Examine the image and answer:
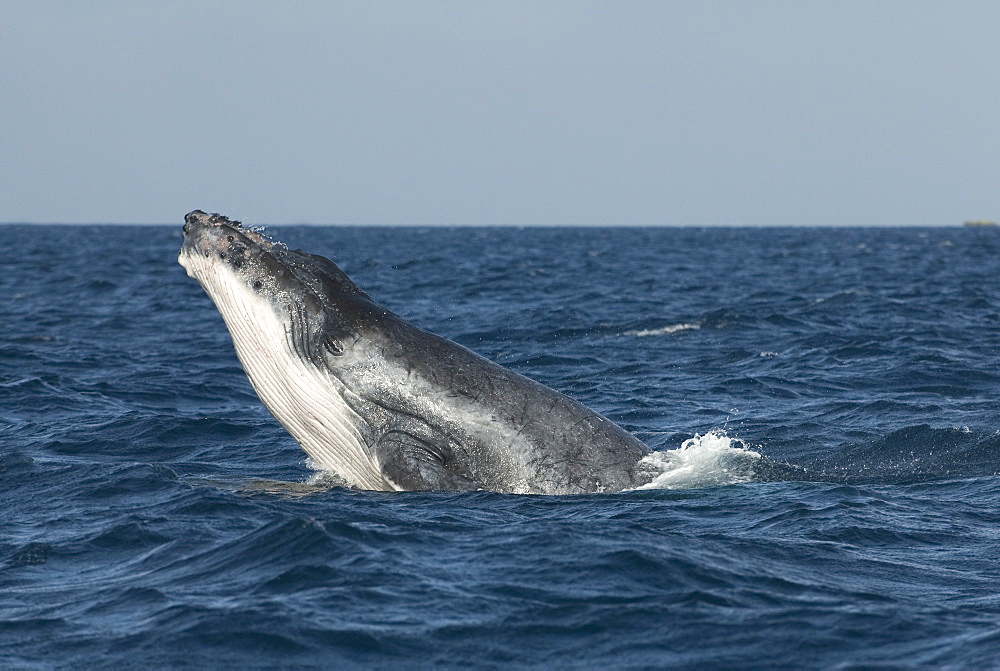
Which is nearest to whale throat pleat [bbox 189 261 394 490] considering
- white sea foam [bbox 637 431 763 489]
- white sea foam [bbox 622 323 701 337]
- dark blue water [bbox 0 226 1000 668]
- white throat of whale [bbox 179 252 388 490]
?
white throat of whale [bbox 179 252 388 490]

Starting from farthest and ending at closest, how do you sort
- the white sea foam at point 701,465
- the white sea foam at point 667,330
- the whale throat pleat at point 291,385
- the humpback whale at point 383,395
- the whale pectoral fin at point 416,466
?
the white sea foam at point 667,330, the white sea foam at point 701,465, the whale throat pleat at point 291,385, the humpback whale at point 383,395, the whale pectoral fin at point 416,466

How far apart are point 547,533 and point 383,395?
2.45m

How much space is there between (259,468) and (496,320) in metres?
15.0

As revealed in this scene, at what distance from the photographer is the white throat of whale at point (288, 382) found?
11.1 m

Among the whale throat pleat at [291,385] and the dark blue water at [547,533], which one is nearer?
the dark blue water at [547,533]

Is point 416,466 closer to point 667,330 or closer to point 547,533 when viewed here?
point 547,533

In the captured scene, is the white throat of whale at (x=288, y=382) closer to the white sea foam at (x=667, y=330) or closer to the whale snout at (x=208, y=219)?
the whale snout at (x=208, y=219)


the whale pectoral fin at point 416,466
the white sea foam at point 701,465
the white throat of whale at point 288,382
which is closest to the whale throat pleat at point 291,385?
the white throat of whale at point 288,382

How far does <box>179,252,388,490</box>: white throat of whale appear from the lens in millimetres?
11133

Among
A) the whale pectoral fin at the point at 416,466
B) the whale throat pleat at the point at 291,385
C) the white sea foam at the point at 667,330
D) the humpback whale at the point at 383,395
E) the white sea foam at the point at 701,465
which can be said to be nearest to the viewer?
the whale pectoral fin at the point at 416,466

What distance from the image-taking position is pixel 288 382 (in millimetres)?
11289

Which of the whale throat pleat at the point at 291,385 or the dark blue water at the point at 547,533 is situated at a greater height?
the whale throat pleat at the point at 291,385

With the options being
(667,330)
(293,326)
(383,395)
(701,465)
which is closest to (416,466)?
(383,395)

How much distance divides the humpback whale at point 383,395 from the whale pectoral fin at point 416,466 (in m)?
0.01
